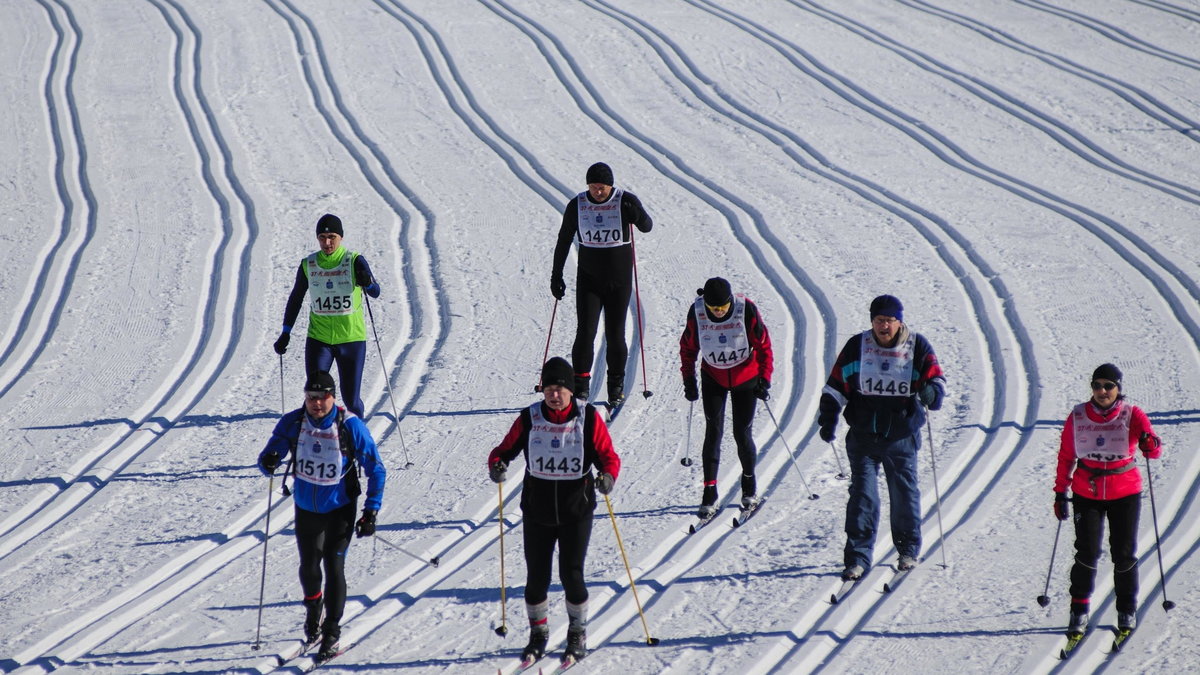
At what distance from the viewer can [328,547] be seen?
6004mm

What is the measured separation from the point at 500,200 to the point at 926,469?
24.2ft

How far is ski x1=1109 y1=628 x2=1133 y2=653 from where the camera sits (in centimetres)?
599

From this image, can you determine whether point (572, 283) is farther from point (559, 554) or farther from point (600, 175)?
point (559, 554)

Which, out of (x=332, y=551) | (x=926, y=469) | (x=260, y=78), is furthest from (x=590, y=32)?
(x=332, y=551)

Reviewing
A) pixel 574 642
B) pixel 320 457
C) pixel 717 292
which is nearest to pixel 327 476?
pixel 320 457

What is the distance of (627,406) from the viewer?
9367mm

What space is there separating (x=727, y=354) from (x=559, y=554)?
181cm

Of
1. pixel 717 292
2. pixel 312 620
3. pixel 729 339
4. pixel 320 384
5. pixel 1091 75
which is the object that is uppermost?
pixel 1091 75

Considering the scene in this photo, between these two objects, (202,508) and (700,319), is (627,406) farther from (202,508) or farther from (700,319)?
(202,508)

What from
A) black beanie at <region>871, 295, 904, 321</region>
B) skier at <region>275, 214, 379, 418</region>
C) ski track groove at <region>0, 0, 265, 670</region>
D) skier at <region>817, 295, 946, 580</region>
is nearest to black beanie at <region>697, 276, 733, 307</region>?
skier at <region>817, 295, 946, 580</region>

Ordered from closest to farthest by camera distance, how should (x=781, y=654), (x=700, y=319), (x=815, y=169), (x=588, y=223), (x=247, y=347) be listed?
(x=781, y=654)
(x=700, y=319)
(x=588, y=223)
(x=247, y=347)
(x=815, y=169)

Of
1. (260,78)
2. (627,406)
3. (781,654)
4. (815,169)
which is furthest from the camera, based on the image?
(260,78)

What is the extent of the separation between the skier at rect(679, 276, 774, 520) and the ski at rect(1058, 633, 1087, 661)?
2.06m

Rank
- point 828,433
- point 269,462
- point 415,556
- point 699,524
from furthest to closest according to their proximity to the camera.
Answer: point 699,524 → point 415,556 → point 828,433 → point 269,462
